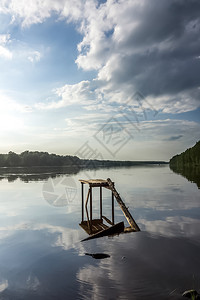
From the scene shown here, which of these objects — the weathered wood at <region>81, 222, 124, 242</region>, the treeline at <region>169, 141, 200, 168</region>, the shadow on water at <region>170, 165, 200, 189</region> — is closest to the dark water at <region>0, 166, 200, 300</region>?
the weathered wood at <region>81, 222, 124, 242</region>

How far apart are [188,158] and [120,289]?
154122 millimetres

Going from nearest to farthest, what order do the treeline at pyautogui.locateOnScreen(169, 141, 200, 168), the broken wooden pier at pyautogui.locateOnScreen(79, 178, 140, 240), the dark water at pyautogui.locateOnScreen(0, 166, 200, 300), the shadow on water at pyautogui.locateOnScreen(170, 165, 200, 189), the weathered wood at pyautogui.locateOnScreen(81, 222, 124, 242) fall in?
1. the dark water at pyautogui.locateOnScreen(0, 166, 200, 300)
2. the weathered wood at pyautogui.locateOnScreen(81, 222, 124, 242)
3. the broken wooden pier at pyautogui.locateOnScreen(79, 178, 140, 240)
4. the shadow on water at pyautogui.locateOnScreen(170, 165, 200, 189)
5. the treeline at pyautogui.locateOnScreen(169, 141, 200, 168)

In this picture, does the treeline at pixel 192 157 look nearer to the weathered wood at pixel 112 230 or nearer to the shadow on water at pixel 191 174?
the shadow on water at pixel 191 174

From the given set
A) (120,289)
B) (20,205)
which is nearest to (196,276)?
(120,289)

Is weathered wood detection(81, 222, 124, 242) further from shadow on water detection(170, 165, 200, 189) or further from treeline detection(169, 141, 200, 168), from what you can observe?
treeline detection(169, 141, 200, 168)

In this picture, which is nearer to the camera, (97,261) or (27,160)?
(97,261)

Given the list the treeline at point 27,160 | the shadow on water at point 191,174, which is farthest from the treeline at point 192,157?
the treeline at point 27,160

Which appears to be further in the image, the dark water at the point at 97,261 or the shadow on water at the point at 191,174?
the shadow on water at the point at 191,174

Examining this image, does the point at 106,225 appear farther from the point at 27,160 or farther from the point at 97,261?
the point at 27,160

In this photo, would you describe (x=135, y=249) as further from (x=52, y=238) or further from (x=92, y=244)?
(x=52, y=238)

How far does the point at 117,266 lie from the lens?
10.7 meters

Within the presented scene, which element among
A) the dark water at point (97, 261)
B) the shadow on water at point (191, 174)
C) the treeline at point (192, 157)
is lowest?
the dark water at point (97, 261)

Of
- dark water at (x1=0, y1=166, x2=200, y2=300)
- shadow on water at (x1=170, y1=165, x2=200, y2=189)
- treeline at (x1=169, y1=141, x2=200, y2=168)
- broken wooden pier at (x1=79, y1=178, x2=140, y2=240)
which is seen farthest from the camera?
Result: treeline at (x1=169, y1=141, x2=200, y2=168)

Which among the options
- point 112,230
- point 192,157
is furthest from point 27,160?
point 112,230
